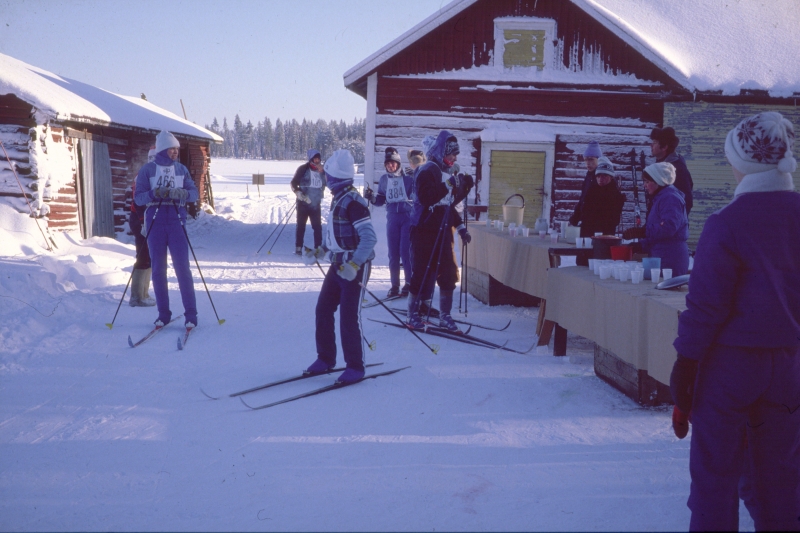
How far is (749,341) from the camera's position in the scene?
2.30 m

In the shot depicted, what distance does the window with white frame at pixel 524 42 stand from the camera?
13.3 m

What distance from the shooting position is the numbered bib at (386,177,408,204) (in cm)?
851

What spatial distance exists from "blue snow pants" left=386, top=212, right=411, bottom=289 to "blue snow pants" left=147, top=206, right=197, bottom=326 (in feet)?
8.99

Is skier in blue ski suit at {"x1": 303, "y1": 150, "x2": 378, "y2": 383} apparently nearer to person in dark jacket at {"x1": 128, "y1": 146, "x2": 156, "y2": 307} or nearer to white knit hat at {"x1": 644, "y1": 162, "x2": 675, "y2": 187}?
white knit hat at {"x1": 644, "y1": 162, "x2": 675, "y2": 187}

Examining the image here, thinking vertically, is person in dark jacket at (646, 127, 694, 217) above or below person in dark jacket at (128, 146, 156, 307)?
above

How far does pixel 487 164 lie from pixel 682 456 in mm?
10113

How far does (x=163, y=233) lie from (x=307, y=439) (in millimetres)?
3691

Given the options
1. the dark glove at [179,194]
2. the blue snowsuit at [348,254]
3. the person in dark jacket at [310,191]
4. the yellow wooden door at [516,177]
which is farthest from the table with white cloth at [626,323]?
the yellow wooden door at [516,177]

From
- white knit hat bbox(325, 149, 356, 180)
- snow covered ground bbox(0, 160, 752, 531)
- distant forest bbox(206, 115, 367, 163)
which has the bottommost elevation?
snow covered ground bbox(0, 160, 752, 531)

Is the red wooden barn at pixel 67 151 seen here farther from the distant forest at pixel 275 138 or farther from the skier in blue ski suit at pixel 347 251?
the distant forest at pixel 275 138

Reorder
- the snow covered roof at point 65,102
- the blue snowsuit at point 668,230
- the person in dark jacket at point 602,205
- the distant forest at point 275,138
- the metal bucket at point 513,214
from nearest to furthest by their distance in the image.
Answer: the blue snowsuit at point 668,230 → the person in dark jacket at point 602,205 → the metal bucket at point 513,214 → the snow covered roof at point 65,102 → the distant forest at point 275,138

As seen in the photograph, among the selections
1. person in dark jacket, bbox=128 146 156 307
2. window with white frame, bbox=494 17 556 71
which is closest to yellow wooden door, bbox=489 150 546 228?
window with white frame, bbox=494 17 556 71

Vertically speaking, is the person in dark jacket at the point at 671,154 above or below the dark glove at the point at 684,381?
above

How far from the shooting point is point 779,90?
13469 millimetres
